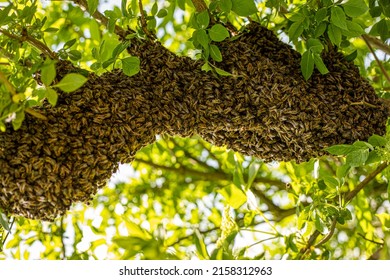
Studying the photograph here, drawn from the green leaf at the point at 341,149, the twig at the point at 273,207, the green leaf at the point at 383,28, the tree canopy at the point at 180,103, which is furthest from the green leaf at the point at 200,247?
the twig at the point at 273,207

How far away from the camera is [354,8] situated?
138cm

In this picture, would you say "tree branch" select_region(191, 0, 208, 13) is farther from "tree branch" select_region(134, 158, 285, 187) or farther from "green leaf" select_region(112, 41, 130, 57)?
"tree branch" select_region(134, 158, 285, 187)

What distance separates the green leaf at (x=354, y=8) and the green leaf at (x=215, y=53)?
302 millimetres

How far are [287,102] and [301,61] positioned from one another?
10 centimetres

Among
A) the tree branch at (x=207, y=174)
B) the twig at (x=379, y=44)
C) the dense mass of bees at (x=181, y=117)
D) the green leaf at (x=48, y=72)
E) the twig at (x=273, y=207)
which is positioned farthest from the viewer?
the tree branch at (x=207, y=174)

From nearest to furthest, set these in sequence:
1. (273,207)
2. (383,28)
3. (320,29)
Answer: (320,29) → (383,28) → (273,207)

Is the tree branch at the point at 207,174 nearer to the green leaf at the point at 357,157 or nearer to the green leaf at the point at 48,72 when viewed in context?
the green leaf at the point at 357,157

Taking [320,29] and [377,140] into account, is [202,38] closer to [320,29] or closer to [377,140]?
[320,29]

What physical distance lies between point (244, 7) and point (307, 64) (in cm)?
21

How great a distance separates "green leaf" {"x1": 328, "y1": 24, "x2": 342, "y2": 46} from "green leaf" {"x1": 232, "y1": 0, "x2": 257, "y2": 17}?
0.21m

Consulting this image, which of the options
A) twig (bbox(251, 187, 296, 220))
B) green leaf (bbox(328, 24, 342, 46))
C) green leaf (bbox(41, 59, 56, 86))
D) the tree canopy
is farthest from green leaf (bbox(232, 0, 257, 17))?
twig (bbox(251, 187, 296, 220))

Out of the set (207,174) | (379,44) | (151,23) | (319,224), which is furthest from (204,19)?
(207,174)

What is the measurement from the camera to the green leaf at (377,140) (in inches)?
54.5

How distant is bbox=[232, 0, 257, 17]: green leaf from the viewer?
1.35m
